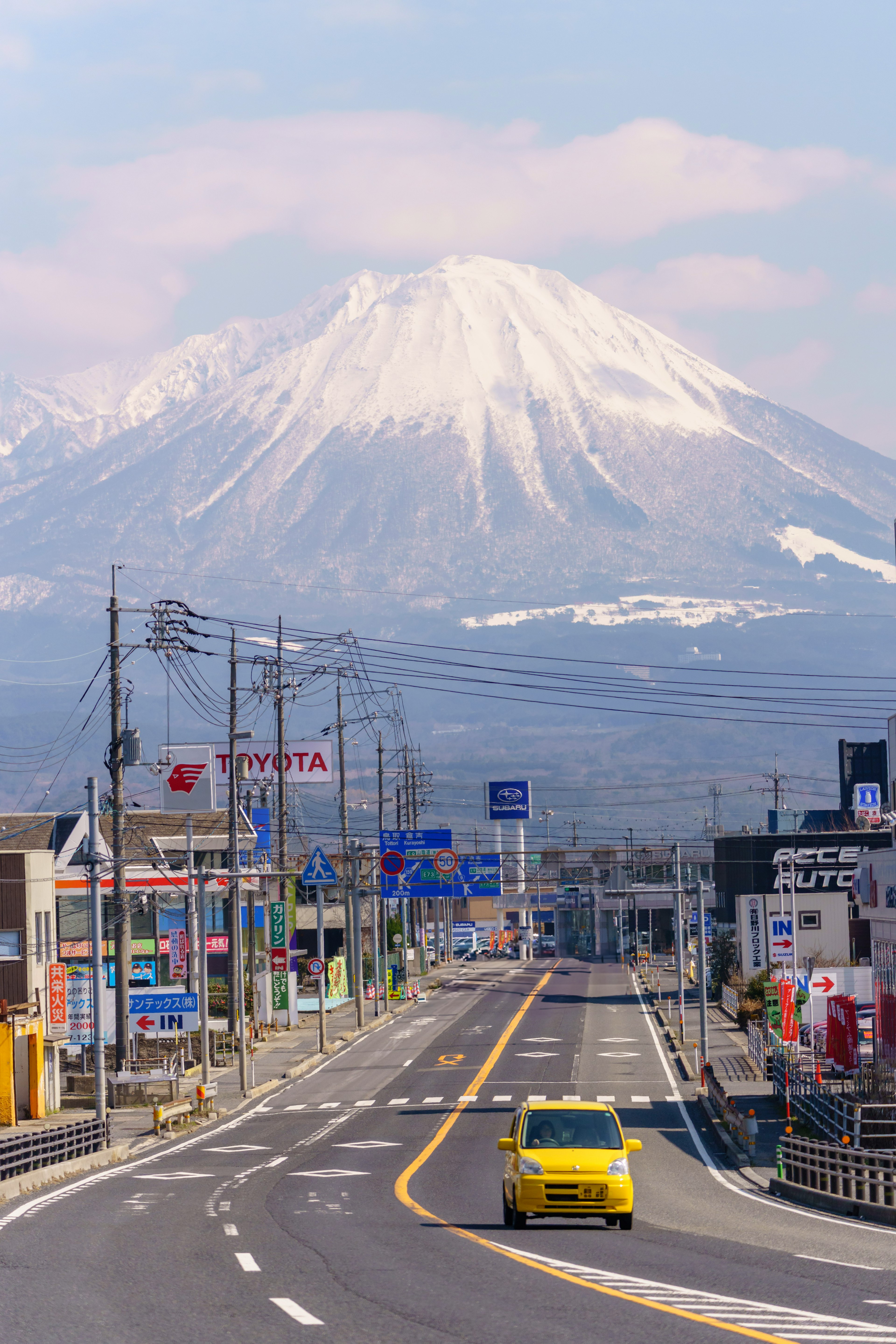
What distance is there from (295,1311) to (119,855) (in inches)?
1316

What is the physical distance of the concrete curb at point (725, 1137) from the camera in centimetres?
3628

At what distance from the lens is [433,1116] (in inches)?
1863

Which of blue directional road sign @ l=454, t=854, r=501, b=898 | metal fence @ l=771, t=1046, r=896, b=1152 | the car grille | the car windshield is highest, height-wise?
blue directional road sign @ l=454, t=854, r=501, b=898

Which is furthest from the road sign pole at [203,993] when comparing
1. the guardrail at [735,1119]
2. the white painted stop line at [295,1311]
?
the white painted stop line at [295,1311]

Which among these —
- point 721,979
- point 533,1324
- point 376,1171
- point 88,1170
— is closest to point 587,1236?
point 533,1324

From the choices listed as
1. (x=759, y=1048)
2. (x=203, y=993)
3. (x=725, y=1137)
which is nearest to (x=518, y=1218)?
(x=725, y=1137)

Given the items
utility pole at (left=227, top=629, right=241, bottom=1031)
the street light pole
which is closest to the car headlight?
the street light pole

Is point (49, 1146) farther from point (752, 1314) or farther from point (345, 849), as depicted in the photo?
point (345, 849)

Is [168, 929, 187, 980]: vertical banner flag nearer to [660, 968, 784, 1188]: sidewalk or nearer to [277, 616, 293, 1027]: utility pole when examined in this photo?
[277, 616, 293, 1027]: utility pole

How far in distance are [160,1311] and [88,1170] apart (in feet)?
72.0

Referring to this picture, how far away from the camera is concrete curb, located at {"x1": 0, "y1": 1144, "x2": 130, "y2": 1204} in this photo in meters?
30.5

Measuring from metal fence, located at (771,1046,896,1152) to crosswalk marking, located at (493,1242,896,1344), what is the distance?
13.7 metres

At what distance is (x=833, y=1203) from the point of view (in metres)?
28.1

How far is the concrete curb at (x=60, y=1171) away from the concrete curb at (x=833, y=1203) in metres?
14.1
